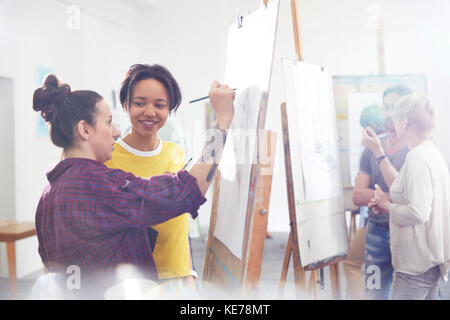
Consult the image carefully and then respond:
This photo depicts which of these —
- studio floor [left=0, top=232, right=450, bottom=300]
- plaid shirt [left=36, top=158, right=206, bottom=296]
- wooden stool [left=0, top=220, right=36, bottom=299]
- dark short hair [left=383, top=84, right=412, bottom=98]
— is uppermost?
dark short hair [left=383, top=84, right=412, bottom=98]

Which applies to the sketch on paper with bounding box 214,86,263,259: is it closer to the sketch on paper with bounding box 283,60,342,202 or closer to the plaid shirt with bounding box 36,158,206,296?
the plaid shirt with bounding box 36,158,206,296

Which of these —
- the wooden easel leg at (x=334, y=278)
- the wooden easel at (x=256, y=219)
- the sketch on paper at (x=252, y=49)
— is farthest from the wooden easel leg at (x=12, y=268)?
the wooden easel leg at (x=334, y=278)

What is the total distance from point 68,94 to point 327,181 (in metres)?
1.05

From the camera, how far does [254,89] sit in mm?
1169

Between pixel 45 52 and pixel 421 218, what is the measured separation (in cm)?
179

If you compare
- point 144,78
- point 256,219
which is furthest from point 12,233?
point 256,219

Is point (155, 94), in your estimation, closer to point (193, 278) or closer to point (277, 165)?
point (193, 278)

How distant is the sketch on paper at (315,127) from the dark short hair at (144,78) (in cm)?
47

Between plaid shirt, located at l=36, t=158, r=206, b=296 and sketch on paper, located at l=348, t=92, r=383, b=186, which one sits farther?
sketch on paper, located at l=348, t=92, r=383, b=186

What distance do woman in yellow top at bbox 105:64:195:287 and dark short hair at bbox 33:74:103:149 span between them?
0.13 meters

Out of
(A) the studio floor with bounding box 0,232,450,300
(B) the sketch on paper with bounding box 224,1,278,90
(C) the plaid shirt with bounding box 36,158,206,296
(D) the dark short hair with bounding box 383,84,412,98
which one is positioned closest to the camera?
(C) the plaid shirt with bounding box 36,158,206,296

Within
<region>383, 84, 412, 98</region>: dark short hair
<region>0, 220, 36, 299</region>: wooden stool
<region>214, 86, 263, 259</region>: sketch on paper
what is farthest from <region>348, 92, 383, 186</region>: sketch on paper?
<region>0, 220, 36, 299</region>: wooden stool


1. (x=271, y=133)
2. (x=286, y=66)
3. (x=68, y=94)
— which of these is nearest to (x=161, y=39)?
(x=286, y=66)

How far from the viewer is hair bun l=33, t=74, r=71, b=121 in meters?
1.11
